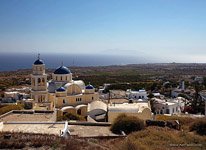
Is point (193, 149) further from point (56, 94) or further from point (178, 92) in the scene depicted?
point (178, 92)

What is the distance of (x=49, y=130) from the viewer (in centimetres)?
1114

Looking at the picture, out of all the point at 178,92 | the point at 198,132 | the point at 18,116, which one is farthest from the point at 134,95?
the point at 198,132

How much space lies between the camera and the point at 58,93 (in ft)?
79.3

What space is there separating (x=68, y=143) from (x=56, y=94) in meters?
16.5

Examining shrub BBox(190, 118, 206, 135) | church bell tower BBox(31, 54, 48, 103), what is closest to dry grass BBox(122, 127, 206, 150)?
shrub BBox(190, 118, 206, 135)

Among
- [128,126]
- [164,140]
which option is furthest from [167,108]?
[164,140]

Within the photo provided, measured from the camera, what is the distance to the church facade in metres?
24.1

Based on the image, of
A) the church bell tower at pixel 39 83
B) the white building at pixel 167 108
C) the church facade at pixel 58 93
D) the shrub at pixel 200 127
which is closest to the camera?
the shrub at pixel 200 127

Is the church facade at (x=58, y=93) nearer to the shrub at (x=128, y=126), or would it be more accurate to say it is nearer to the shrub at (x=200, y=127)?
the shrub at (x=128, y=126)

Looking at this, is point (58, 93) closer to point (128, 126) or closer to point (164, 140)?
point (128, 126)

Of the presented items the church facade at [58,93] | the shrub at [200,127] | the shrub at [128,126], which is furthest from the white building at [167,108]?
the shrub at [128,126]

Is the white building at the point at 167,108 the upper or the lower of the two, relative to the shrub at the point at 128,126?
lower

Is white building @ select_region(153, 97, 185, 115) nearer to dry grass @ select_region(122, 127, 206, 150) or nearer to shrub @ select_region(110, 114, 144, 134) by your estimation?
shrub @ select_region(110, 114, 144, 134)

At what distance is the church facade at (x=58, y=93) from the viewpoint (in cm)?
2412
